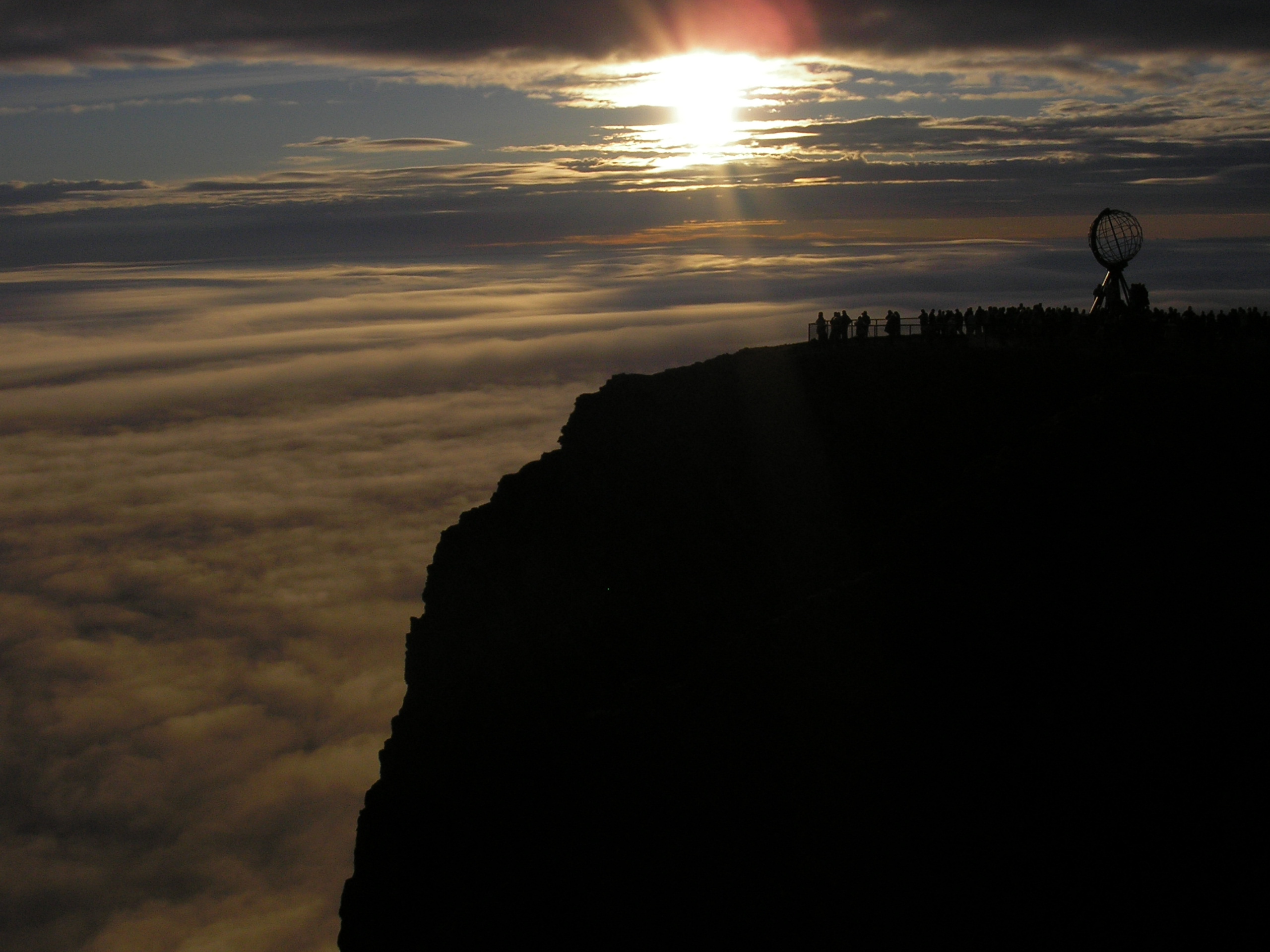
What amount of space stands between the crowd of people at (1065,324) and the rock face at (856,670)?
5.67 ft

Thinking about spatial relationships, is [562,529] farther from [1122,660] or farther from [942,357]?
[1122,660]

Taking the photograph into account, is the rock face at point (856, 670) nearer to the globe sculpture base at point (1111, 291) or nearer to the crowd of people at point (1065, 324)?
the crowd of people at point (1065, 324)

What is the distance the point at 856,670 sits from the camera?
22094 millimetres

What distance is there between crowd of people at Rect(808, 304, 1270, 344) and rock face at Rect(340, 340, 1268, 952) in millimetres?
1729

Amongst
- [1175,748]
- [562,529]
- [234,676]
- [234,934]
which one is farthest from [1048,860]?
[234,676]

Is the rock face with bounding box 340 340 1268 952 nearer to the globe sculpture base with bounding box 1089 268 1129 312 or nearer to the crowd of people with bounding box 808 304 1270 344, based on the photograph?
the crowd of people with bounding box 808 304 1270 344

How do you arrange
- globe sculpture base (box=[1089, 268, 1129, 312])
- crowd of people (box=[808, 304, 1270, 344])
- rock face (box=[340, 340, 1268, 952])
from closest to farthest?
rock face (box=[340, 340, 1268, 952]) < crowd of people (box=[808, 304, 1270, 344]) < globe sculpture base (box=[1089, 268, 1129, 312])

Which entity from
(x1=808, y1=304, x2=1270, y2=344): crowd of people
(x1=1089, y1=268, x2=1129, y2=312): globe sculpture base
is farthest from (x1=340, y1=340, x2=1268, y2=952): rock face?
(x1=1089, y1=268, x2=1129, y2=312): globe sculpture base

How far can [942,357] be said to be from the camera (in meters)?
38.9

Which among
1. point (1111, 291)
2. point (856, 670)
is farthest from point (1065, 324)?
point (856, 670)

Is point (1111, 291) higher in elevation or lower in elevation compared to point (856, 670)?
higher

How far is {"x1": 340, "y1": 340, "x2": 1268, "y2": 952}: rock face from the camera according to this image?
18.3m

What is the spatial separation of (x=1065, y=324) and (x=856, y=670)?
23512 millimetres

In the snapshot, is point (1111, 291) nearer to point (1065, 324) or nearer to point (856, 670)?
point (1065, 324)
